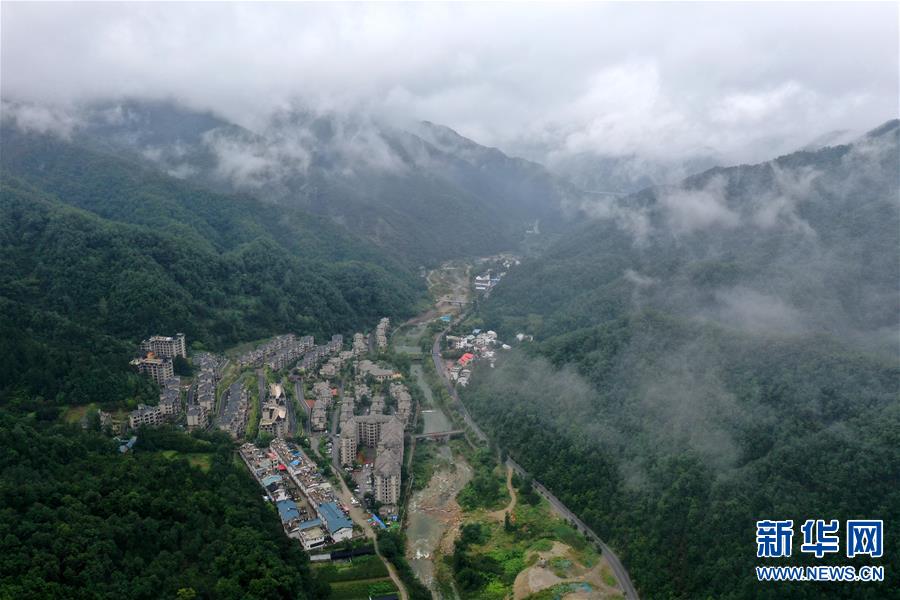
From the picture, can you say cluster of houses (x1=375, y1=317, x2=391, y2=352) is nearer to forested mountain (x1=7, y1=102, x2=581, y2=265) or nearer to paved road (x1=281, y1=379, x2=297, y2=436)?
paved road (x1=281, y1=379, x2=297, y2=436)

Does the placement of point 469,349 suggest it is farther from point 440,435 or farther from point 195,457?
point 195,457

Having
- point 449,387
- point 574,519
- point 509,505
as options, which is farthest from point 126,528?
point 449,387

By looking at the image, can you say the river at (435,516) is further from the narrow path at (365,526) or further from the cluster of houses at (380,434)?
the cluster of houses at (380,434)

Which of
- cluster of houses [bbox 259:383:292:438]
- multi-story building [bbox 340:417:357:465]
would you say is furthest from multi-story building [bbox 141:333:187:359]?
multi-story building [bbox 340:417:357:465]

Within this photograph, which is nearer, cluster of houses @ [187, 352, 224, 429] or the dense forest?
the dense forest

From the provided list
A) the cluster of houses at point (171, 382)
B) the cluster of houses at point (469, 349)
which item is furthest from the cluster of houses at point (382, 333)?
the cluster of houses at point (171, 382)

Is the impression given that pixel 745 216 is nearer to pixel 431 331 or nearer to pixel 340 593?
pixel 431 331
